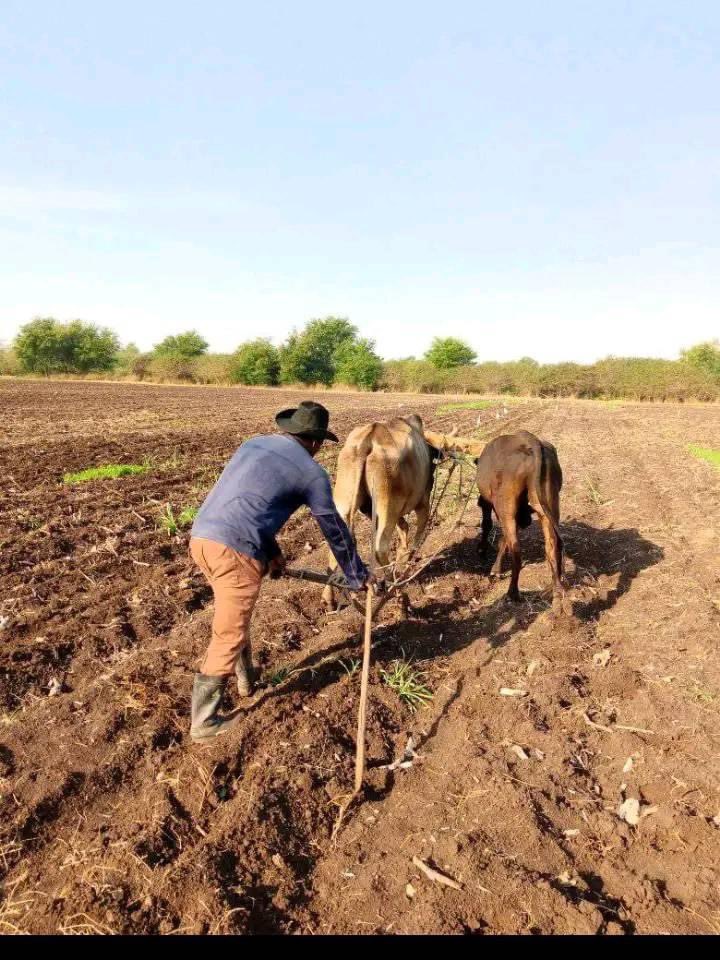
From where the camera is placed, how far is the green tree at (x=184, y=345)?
76000 mm

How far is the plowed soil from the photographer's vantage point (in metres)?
2.87

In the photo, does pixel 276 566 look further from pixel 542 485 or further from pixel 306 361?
pixel 306 361

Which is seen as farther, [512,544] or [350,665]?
[512,544]

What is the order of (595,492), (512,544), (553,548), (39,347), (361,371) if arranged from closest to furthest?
(553,548)
(512,544)
(595,492)
(39,347)
(361,371)

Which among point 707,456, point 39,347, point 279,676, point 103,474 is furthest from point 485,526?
point 39,347

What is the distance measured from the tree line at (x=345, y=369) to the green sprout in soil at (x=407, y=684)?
202 feet

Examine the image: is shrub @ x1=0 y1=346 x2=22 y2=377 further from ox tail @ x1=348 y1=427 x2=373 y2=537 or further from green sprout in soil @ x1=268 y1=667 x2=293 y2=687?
green sprout in soil @ x1=268 y1=667 x2=293 y2=687

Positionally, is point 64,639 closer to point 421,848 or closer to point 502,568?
point 421,848

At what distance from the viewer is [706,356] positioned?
225 ft

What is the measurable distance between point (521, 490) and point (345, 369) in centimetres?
6393

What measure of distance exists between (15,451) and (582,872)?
14.2 meters

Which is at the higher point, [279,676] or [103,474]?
[103,474]

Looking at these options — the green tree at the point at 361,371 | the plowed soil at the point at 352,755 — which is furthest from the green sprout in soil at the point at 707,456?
the green tree at the point at 361,371

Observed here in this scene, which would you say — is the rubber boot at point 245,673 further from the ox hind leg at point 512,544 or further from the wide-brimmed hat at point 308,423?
the ox hind leg at point 512,544
